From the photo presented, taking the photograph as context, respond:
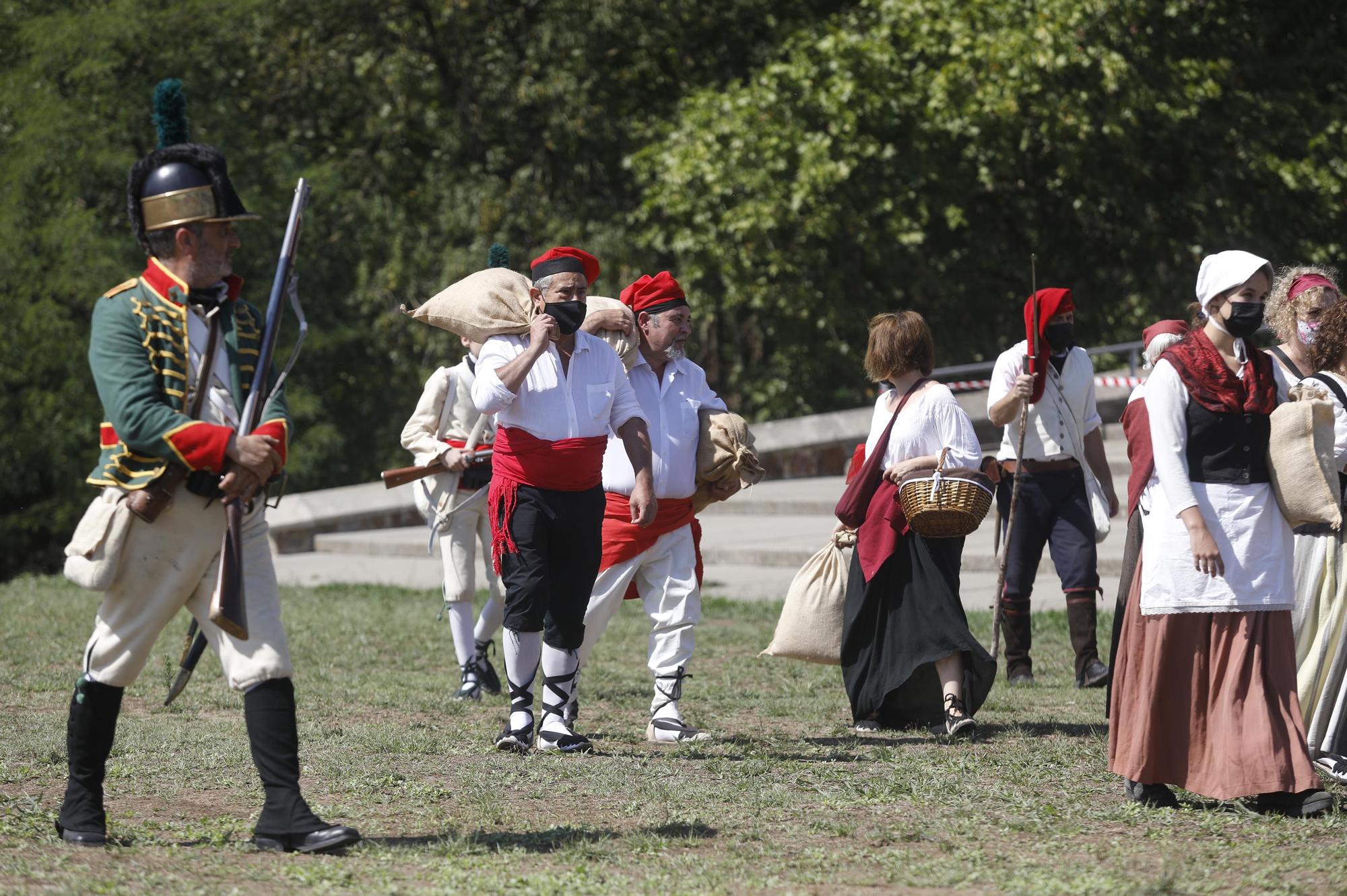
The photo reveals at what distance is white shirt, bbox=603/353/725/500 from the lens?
699 centimetres

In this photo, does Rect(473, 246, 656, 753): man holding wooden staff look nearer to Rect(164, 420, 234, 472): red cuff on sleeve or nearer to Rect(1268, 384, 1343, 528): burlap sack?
Rect(164, 420, 234, 472): red cuff on sleeve

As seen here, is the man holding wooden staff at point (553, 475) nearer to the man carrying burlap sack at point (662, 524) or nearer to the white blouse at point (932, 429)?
the man carrying burlap sack at point (662, 524)

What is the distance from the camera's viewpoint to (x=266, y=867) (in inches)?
186

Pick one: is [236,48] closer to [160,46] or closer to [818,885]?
[160,46]

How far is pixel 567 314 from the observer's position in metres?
6.47

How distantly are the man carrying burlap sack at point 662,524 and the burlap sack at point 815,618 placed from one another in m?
0.50

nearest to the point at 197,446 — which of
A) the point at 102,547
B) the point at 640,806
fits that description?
the point at 102,547

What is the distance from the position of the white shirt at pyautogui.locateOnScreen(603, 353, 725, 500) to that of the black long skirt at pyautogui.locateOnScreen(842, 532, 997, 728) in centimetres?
90

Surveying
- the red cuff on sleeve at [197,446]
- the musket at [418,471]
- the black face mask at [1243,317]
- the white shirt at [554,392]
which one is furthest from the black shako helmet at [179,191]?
the black face mask at [1243,317]

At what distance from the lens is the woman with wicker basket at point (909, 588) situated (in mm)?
6992

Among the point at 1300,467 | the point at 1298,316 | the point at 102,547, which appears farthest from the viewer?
the point at 1298,316

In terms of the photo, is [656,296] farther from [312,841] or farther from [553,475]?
[312,841]

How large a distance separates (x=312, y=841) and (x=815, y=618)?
3.04 metres

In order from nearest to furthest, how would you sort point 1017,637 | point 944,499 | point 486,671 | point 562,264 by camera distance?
1. point 562,264
2. point 944,499
3. point 486,671
4. point 1017,637
